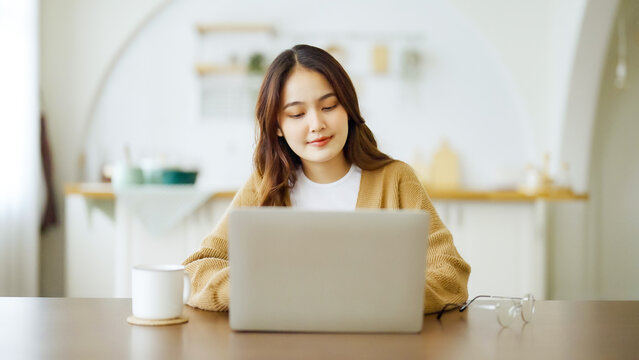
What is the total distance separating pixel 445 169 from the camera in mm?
4469

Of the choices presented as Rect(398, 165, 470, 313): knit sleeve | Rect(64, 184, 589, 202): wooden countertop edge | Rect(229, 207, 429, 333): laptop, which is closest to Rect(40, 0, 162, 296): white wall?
Rect(64, 184, 589, 202): wooden countertop edge

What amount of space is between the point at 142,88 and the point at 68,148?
24.7 inches

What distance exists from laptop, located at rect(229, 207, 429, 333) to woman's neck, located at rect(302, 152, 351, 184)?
76cm

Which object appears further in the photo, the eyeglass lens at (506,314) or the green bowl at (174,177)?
the green bowl at (174,177)

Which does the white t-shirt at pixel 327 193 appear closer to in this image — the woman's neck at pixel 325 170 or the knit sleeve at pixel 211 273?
the woman's neck at pixel 325 170

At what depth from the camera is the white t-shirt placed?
5.47ft

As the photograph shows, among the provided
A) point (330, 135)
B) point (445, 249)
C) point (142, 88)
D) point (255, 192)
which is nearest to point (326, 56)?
point (330, 135)

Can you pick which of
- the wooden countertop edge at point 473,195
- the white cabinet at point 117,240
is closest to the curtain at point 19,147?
the white cabinet at point 117,240

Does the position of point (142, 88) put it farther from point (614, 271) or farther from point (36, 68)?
point (614, 271)

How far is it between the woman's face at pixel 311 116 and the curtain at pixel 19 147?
2.72 metres

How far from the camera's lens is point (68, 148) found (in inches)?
177

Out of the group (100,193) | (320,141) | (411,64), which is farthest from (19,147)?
(320,141)

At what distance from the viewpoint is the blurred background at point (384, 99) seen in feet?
13.6

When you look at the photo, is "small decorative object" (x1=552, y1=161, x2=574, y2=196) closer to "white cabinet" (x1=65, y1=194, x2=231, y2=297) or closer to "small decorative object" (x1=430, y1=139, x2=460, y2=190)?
"small decorative object" (x1=430, y1=139, x2=460, y2=190)
